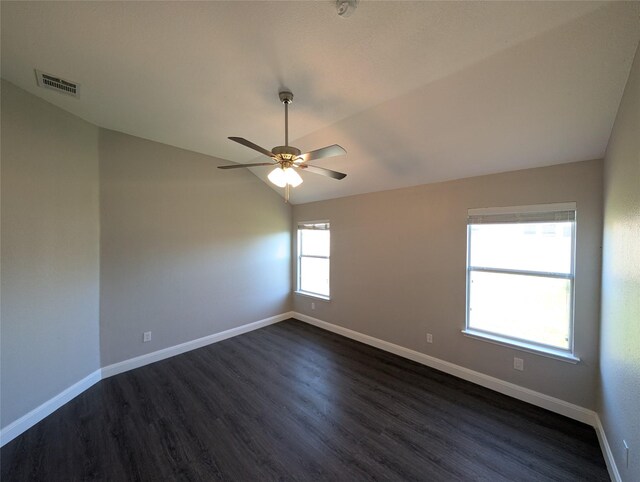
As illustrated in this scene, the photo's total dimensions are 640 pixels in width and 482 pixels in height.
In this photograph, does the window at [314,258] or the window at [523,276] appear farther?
the window at [314,258]

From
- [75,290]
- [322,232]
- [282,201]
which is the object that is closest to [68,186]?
[75,290]

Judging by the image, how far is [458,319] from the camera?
2816 millimetres

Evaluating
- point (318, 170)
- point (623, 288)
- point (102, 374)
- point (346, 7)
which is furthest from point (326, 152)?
point (102, 374)

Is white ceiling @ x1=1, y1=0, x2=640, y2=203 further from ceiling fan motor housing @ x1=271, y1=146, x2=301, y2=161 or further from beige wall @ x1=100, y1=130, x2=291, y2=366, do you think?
beige wall @ x1=100, y1=130, x2=291, y2=366

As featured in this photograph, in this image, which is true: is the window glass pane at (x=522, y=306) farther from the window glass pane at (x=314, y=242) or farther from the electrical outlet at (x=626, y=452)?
the window glass pane at (x=314, y=242)

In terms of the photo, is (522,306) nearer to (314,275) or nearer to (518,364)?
(518,364)

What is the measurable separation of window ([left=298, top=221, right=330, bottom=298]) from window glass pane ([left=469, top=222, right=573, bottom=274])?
7.53 ft

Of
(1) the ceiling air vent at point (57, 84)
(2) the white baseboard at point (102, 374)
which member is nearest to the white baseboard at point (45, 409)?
(2) the white baseboard at point (102, 374)

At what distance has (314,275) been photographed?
461cm

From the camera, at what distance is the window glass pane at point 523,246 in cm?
226

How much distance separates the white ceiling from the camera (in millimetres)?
1271

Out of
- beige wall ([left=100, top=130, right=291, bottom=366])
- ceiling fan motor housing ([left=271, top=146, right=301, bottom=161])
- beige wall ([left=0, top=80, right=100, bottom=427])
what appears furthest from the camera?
beige wall ([left=100, top=130, right=291, bottom=366])

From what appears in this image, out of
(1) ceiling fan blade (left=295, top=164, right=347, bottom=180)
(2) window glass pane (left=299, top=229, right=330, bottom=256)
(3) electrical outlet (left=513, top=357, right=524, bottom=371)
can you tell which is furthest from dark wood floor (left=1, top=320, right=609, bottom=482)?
(1) ceiling fan blade (left=295, top=164, right=347, bottom=180)

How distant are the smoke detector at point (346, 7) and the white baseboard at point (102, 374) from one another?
3725 mm
